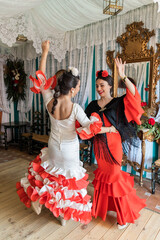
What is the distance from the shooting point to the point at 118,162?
2.09 metres

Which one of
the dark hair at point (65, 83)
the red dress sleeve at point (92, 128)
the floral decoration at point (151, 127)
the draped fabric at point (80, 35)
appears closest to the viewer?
the red dress sleeve at point (92, 128)

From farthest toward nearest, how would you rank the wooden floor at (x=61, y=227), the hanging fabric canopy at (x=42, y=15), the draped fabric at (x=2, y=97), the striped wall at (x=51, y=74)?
1. the draped fabric at (x=2, y=97)
2. the striped wall at (x=51, y=74)
3. the hanging fabric canopy at (x=42, y=15)
4. the wooden floor at (x=61, y=227)

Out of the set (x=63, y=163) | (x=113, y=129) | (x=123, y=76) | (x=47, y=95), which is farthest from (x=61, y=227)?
(x=123, y=76)

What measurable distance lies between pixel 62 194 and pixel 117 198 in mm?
644

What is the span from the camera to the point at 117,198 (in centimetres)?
210

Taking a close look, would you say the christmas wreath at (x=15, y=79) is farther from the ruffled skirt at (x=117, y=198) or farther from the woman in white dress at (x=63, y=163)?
the ruffled skirt at (x=117, y=198)

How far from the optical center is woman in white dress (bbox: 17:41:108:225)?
181 centimetres

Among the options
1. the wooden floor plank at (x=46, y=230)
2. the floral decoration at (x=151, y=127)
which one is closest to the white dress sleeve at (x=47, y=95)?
the wooden floor plank at (x=46, y=230)

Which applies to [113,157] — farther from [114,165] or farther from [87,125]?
[87,125]

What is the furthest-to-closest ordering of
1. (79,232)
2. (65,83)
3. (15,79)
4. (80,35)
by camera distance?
1. (15,79)
2. (80,35)
3. (79,232)
4. (65,83)

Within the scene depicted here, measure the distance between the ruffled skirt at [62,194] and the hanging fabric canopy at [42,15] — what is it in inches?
85.0

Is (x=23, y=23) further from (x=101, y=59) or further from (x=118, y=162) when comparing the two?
(x=118, y=162)

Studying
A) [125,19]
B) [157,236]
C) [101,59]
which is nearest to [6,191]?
[157,236]

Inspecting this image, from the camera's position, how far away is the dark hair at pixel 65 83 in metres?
1.77
